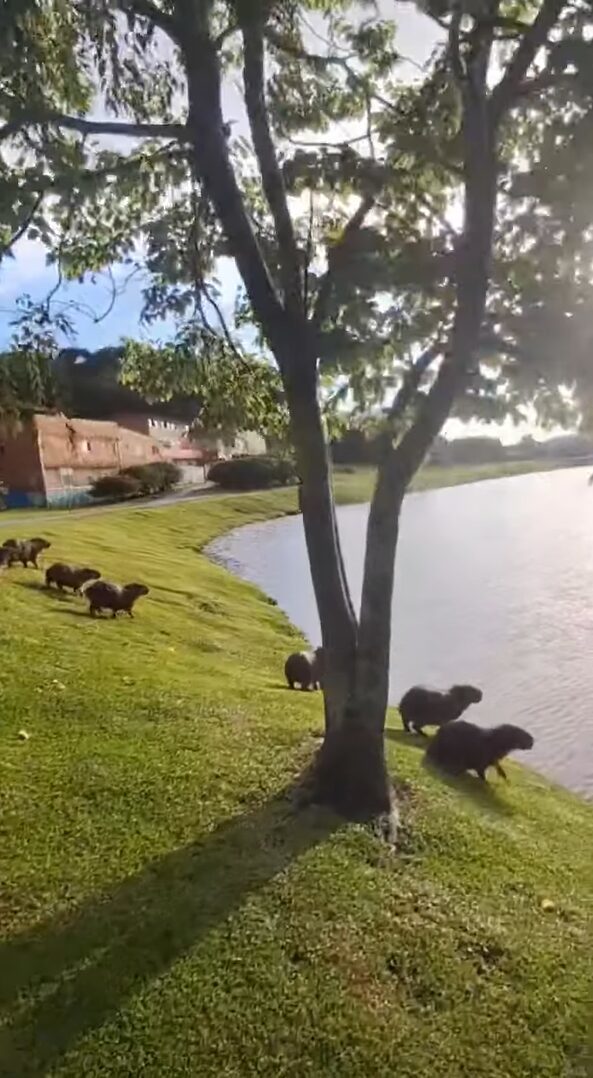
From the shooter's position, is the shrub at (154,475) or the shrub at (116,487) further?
the shrub at (154,475)

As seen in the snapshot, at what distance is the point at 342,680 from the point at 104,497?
3915 cm

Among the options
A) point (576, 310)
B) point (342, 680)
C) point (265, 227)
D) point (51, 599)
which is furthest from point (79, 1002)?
point (51, 599)

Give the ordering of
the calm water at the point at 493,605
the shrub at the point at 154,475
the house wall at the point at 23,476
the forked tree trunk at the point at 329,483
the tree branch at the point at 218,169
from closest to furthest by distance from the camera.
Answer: the tree branch at the point at 218,169 → the forked tree trunk at the point at 329,483 → the calm water at the point at 493,605 → the house wall at the point at 23,476 → the shrub at the point at 154,475

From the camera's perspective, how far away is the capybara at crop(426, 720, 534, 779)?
356 inches

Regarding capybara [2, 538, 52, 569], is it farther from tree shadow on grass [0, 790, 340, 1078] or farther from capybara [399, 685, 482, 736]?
tree shadow on grass [0, 790, 340, 1078]

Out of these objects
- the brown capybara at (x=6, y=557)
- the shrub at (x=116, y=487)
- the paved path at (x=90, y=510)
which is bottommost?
the paved path at (x=90, y=510)

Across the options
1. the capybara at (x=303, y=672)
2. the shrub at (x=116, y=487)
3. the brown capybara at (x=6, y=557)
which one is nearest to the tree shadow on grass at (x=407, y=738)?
the capybara at (x=303, y=672)

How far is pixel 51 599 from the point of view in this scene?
1443 centimetres

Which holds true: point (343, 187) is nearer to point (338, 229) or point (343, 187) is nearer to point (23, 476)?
point (338, 229)

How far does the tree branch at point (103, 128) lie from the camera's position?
20.1ft

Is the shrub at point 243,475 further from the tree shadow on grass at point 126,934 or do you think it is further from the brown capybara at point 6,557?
the tree shadow on grass at point 126,934

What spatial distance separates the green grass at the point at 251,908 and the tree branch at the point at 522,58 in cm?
508

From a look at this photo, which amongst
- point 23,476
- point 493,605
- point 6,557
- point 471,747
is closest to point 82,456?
point 23,476

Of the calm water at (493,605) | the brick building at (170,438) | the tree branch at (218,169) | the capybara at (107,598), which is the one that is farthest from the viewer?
the brick building at (170,438)
